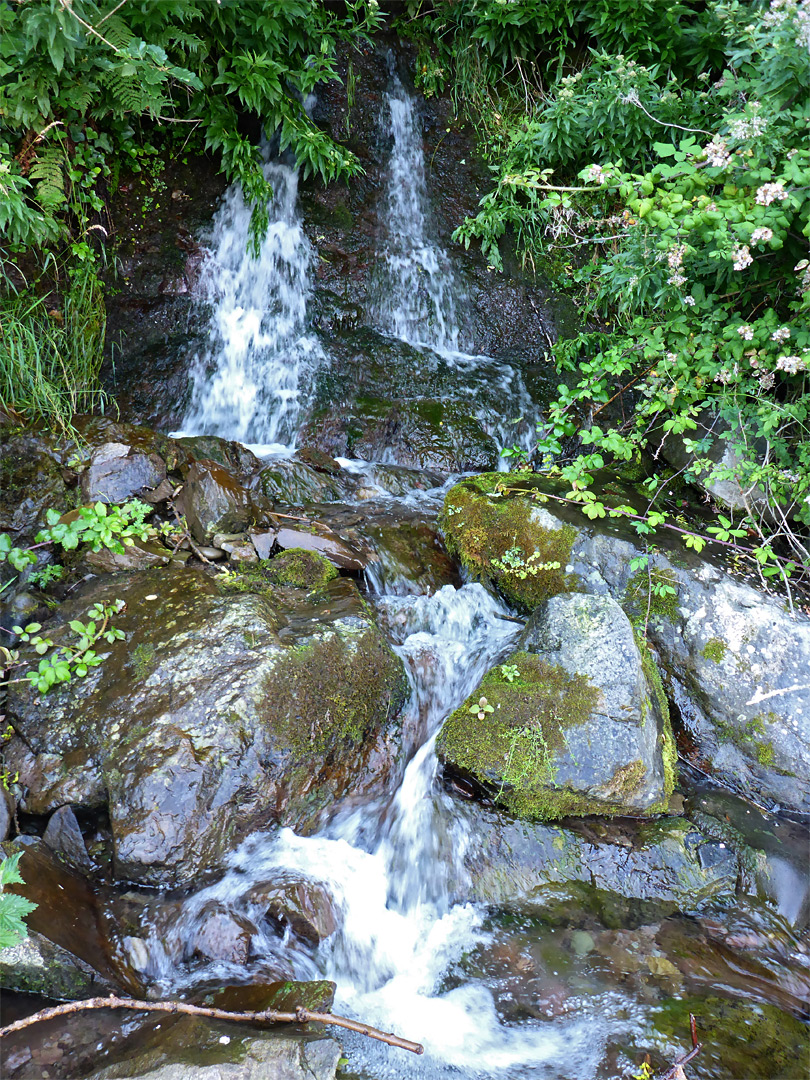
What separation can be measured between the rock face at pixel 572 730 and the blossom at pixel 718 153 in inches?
93.5

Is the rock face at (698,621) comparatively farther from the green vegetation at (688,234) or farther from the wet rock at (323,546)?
the wet rock at (323,546)

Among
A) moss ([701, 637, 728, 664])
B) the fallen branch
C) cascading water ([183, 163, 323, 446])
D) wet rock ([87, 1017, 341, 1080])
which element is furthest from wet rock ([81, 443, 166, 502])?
moss ([701, 637, 728, 664])

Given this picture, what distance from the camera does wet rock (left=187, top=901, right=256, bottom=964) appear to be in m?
2.64

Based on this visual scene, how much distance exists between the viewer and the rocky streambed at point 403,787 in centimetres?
247

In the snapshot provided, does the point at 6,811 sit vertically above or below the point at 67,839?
above

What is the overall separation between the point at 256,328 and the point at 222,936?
17.9 ft

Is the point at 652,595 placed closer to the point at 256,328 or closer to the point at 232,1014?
the point at 232,1014

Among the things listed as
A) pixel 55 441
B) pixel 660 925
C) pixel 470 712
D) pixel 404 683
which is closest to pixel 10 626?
pixel 55 441

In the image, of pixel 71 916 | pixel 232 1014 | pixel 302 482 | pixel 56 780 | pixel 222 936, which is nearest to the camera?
pixel 232 1014

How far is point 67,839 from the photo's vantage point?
2848mm

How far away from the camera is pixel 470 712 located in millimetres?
3328

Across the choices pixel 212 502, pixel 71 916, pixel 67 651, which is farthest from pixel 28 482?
pixel 71 916

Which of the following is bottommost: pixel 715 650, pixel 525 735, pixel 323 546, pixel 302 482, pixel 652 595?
pixel 525 735

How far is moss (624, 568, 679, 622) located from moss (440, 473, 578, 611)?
358 millimetres
